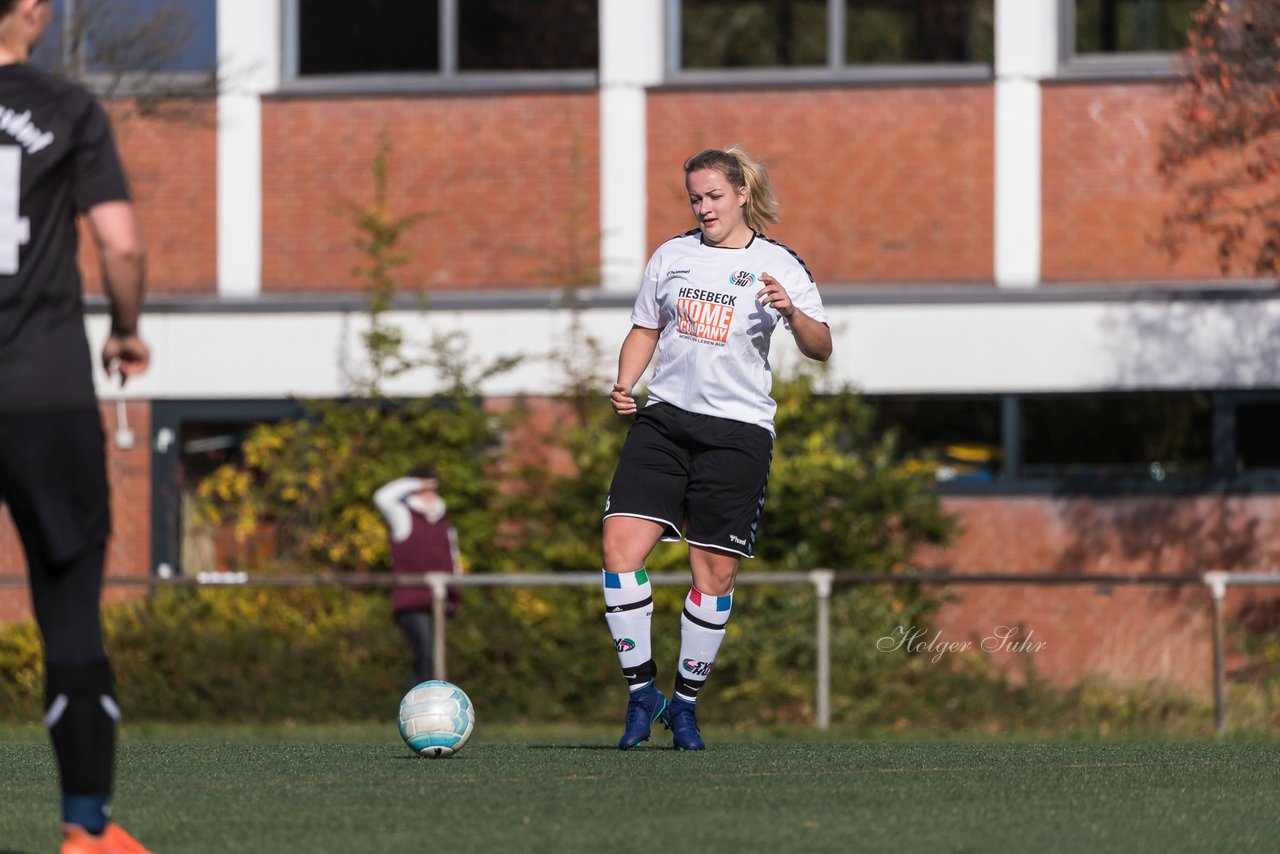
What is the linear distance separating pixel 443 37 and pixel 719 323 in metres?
10.00

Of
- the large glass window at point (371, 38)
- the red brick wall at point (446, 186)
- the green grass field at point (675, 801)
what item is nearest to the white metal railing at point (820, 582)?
the red brick wall at point (446, 186)

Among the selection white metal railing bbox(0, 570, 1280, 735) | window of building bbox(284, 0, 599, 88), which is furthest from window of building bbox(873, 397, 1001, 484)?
window of building bbox(284, 0, 599, 88)

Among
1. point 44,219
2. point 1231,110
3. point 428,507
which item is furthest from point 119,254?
point 428,507

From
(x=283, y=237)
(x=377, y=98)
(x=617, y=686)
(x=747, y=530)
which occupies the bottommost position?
(x=617, y=686)

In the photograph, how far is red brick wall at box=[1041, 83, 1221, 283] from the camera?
1605 centimetres

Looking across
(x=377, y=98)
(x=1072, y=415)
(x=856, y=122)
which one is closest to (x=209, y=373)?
(x=377, y=98)

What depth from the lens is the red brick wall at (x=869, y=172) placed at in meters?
16.2

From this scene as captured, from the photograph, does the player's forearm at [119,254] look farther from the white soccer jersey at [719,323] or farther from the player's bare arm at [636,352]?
the player's bare arm at [636,352]

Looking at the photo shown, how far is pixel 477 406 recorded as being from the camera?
16.5 meters

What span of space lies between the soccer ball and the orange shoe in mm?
2647

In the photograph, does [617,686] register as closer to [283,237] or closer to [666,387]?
[283,237]

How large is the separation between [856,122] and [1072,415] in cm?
284

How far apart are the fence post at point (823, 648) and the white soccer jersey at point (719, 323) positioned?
616 cm

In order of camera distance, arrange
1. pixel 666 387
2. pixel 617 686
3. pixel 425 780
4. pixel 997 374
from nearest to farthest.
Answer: pixel 425 780 → pixel 666 387 → pixel 617 686 → pixel 997 374
